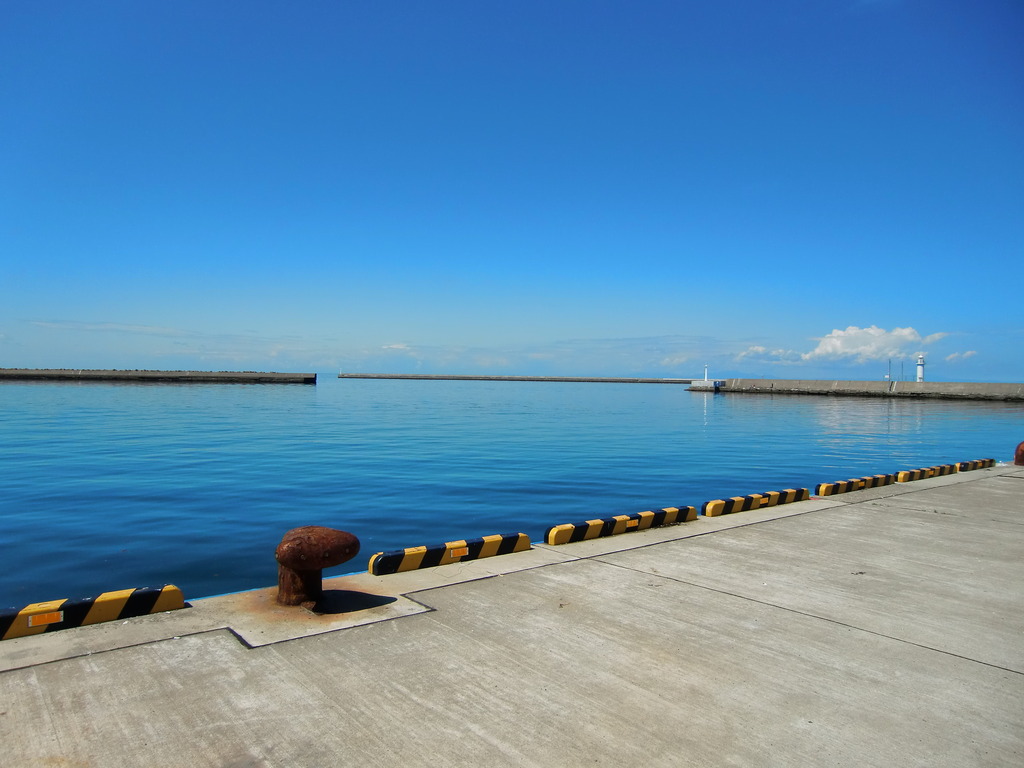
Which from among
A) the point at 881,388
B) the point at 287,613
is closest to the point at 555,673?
the point at 287,613

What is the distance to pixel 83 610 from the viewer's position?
5.19 metres

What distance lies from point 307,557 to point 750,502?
25.4ft

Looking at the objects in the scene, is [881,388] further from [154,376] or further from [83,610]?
[154,376]

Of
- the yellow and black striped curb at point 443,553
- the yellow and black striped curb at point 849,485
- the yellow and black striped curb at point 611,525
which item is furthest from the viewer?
the yellow and black striped curb at point 849,485

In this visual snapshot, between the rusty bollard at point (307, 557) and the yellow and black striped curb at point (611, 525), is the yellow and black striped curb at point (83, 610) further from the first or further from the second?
the yellow and black striped curb at point (611, 525)

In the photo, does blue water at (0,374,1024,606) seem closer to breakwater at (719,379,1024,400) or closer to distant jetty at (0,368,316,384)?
breakwater at (719,379,1024,400)

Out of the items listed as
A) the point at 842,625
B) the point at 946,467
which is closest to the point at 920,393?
the point at 946,467

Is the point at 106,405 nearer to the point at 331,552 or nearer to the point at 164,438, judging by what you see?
the point at 164,438

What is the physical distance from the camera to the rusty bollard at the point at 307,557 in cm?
543

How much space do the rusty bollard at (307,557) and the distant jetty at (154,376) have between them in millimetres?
108244

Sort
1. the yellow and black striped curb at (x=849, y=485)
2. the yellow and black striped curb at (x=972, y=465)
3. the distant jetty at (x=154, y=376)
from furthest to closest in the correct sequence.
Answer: the distant jetty at (x=154, y=376) → the yellow and black striped curb at (x=972, y=465) → the yellow and black striped curb at (x=849, y=485)

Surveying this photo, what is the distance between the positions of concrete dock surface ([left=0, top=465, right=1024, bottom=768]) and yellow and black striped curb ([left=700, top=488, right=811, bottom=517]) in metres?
3.11

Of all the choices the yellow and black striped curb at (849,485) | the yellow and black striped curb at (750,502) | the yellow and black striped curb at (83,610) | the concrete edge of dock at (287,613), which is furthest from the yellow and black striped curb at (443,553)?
the yellow and black striped curb at (849,485)

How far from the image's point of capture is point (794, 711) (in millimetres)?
3996
